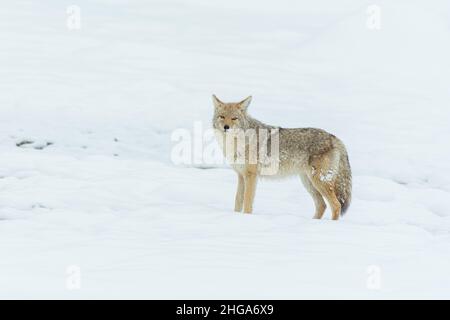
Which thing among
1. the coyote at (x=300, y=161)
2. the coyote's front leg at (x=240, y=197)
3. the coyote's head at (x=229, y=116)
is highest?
the coyote's head at (x=229, y=116)

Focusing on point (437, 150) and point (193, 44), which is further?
point (193, 44)

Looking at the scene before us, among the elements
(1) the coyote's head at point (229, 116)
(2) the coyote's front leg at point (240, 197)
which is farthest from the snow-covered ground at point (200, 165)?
(1) the coyote's head at point (229, 116)

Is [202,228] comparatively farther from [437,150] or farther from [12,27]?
[12,27]

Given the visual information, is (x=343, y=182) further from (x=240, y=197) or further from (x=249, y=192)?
(x=240, y=197)

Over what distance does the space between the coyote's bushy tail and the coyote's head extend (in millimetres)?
1329

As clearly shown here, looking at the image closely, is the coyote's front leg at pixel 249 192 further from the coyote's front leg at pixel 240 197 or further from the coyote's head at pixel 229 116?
the coyote's head at pixel 229 116

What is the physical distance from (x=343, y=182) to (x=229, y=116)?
172cm

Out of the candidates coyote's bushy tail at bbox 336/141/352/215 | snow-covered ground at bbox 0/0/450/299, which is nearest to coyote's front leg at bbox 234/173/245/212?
snow-covered ground at bbox 0/0/450/299

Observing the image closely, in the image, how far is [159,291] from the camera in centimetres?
698

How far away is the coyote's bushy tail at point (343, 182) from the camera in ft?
34.9

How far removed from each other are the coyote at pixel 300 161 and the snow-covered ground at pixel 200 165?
0.55 metres

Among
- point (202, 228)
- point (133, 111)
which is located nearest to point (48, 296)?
point (202, 228)
